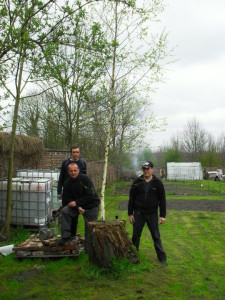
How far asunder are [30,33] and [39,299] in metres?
4.58

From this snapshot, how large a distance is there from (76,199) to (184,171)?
41027mm

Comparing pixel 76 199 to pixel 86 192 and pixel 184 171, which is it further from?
pixel 184 171

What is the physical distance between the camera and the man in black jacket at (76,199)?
5.88m

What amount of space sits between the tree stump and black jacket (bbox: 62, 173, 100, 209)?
1.98 feet

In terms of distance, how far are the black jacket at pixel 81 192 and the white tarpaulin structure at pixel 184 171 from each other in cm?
3954

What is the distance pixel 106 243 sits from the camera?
5.27 metres

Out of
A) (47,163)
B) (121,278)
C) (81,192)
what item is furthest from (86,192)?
(47,163)

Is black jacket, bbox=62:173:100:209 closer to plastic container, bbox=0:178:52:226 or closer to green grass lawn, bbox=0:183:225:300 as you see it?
green grass lawn, bbox=0:183:225:300

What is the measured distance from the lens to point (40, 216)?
831cm

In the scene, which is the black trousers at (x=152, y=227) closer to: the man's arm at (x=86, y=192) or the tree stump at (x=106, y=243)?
the tree stump at (x=106, y=243)

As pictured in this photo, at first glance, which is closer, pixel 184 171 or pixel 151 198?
pixel 151 198

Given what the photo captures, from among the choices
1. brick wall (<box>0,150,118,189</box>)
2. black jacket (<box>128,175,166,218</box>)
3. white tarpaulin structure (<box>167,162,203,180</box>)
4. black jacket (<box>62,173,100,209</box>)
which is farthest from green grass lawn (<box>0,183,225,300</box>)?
white tarpaulin structure (<box>167,162,203,180</box>)

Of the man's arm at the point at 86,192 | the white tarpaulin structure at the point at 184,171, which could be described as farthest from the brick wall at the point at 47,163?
the white tarpaulin structure at the point at 184,171

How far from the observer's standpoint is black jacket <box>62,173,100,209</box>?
19.5ft
